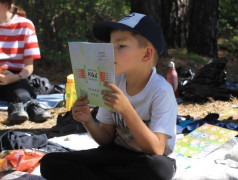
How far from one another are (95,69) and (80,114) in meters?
Result: 0.40

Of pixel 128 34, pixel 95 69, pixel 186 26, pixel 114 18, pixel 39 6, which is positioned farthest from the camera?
pixel 186 26

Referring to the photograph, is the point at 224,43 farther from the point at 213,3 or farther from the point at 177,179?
the point at 177,179

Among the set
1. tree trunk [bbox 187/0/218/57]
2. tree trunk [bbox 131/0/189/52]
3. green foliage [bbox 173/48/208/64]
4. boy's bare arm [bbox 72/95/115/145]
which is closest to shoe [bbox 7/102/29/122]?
boy's bare arm [bbox 72/95/115/145]

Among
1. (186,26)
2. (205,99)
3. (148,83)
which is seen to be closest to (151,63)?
(148,83)

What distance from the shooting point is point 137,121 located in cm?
196

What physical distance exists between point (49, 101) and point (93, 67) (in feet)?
10.6

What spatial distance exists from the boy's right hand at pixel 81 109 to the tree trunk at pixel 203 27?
675cm

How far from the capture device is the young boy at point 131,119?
204 cm

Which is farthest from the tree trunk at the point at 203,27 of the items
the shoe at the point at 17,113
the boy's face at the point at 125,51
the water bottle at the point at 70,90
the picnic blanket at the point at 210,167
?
the boy's face at the point at 125,51

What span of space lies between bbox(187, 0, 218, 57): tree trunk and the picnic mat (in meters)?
4.35

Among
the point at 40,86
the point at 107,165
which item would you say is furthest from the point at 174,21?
the point at 107,165

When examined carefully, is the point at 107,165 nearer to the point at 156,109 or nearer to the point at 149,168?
the point at 149,168

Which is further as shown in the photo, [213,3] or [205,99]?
[213,3]

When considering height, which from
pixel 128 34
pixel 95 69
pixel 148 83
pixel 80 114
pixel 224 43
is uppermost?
pixel 128 34
